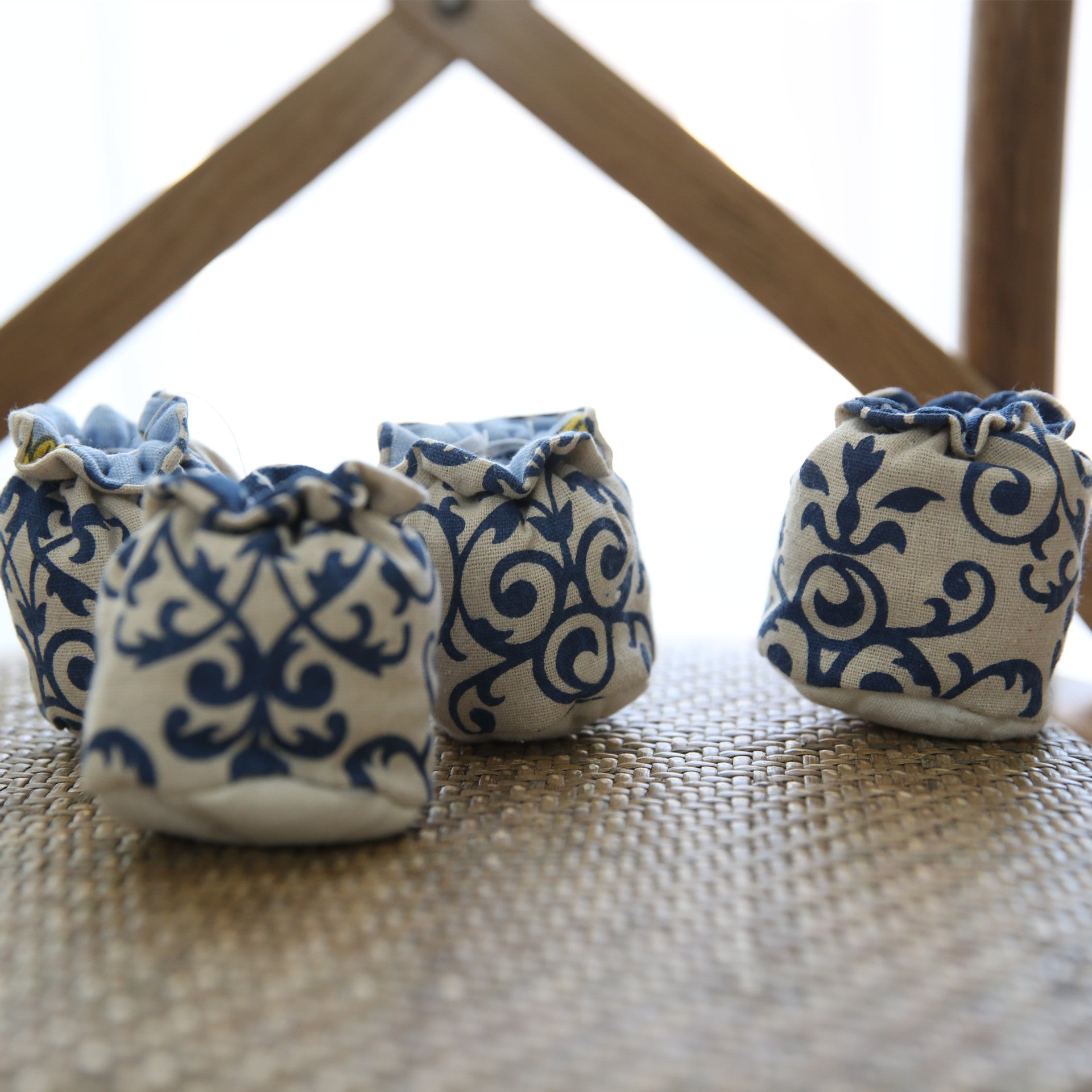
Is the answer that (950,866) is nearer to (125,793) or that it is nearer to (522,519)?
(522,519)

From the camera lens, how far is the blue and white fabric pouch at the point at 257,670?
0.67 meters

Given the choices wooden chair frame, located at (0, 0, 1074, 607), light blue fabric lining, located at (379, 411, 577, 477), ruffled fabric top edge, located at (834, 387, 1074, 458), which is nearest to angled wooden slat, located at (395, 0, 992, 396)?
wooden chair frame, located at (0, 0, 1074, 607)

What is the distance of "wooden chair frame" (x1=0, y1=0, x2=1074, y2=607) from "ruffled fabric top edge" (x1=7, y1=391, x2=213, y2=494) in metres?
0.19

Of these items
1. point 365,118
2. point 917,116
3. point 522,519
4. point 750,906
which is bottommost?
point 750,906

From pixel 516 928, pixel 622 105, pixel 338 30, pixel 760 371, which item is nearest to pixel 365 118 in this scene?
pixel 622 105

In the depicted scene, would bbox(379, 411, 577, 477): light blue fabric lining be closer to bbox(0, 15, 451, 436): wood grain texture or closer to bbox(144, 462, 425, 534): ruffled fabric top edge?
bbox(144, 462, 425, 534): ruffled fabric top edge

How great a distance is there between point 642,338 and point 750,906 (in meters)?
1.06

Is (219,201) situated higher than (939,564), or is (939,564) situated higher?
(219,201)

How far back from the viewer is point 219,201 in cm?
110

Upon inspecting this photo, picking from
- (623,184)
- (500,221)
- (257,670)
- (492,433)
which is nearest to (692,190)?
(623,184)

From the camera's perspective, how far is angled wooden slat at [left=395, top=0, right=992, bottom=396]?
1.09 m

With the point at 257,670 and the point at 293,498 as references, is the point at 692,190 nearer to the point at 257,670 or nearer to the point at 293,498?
the point at 293,498

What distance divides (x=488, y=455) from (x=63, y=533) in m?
0.41

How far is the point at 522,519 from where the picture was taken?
886 millimetres
